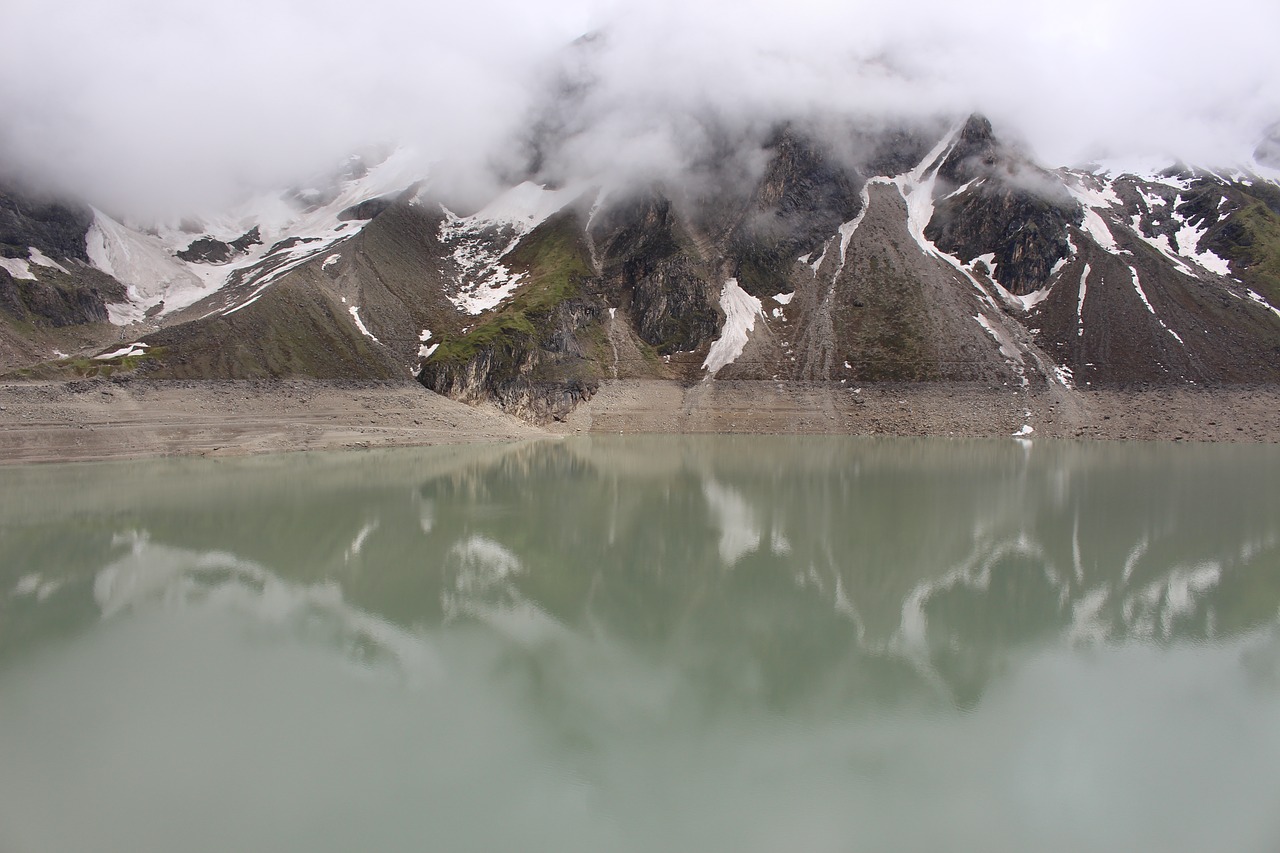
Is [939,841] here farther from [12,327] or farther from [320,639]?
[12,327]

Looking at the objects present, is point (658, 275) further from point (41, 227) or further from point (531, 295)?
point (41, 227)

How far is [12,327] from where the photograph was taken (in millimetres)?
59531

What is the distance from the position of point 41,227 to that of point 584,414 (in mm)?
62046

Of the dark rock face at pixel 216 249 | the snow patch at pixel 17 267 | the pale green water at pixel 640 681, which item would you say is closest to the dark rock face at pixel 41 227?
the snow patch at pixel 17 267

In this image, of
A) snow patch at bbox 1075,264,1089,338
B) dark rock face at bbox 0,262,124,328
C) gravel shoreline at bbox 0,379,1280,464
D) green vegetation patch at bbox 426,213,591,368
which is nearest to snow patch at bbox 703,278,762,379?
gravel shoreline at bbox 0,379,1280,464

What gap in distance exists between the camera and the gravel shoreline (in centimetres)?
4369

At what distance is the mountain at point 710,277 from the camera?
214ft

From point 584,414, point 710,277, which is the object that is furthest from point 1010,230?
point 584,414

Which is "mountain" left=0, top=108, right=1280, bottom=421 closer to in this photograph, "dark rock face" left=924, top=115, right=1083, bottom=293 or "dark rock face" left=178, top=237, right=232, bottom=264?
"dark rock face" left=924, top=115, right=1083, bottom=293

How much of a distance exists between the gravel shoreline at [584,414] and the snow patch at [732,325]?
515 centimetres

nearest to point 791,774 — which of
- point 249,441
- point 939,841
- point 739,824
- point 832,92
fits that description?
point 739,824

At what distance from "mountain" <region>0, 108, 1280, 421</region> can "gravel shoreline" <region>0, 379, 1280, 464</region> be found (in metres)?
2.51

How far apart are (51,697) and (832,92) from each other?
12808cm

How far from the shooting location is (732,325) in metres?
82.6
